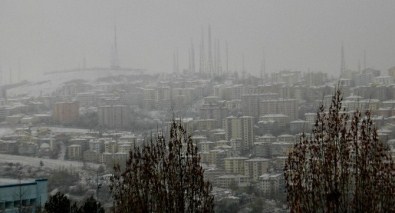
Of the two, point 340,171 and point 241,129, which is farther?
point 241,129

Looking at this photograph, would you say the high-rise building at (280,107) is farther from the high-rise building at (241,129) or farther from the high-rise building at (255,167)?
the high-rise building at (255,167)

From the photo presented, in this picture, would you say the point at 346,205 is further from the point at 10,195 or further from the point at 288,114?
the point at 288,114

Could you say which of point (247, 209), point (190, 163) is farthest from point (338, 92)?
point (247, 209)

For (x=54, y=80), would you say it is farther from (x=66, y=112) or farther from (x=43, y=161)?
(x=43, y=161)

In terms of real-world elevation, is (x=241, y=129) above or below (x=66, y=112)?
below

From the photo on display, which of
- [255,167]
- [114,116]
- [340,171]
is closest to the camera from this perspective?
[340,171]

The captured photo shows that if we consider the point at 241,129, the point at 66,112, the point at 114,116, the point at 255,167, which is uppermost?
the point at 66,112

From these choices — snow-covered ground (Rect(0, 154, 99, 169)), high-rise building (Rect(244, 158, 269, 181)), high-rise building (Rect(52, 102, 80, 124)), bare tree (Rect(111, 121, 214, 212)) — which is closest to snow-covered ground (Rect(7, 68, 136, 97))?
high-rise building (Rect(52, 102, 80, 124))

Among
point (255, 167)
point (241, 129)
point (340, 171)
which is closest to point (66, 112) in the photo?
point (241, 129)

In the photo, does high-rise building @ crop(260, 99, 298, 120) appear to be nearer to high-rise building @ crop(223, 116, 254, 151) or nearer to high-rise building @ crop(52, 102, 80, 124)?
high-rise building @ crop(223, 116, 254, 151)
